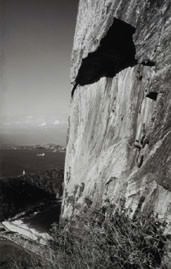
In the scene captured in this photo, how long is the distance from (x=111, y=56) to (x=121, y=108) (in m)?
4.54

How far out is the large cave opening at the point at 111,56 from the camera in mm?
23111

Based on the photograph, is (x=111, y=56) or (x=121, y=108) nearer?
(x=121, y=108)

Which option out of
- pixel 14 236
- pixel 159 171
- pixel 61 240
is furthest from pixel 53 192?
pixel 159 171

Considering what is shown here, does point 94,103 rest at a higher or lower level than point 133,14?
lower

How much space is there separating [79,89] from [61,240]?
16581 millimetres

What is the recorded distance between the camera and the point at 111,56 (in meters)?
26.6

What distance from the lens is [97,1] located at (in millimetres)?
25219

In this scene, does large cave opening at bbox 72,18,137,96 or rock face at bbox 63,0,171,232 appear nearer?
rock face at bbox 63,0,171,232

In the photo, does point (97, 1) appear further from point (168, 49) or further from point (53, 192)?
point (53, 192)

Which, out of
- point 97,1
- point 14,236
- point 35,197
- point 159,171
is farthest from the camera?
point 35,197

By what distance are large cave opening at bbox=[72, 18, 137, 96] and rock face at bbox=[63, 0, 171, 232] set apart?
0.07m

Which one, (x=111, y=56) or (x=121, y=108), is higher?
(x=111, y=56)

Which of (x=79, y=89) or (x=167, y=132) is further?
(x=79, y=89)

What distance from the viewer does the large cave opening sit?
23111 mm
